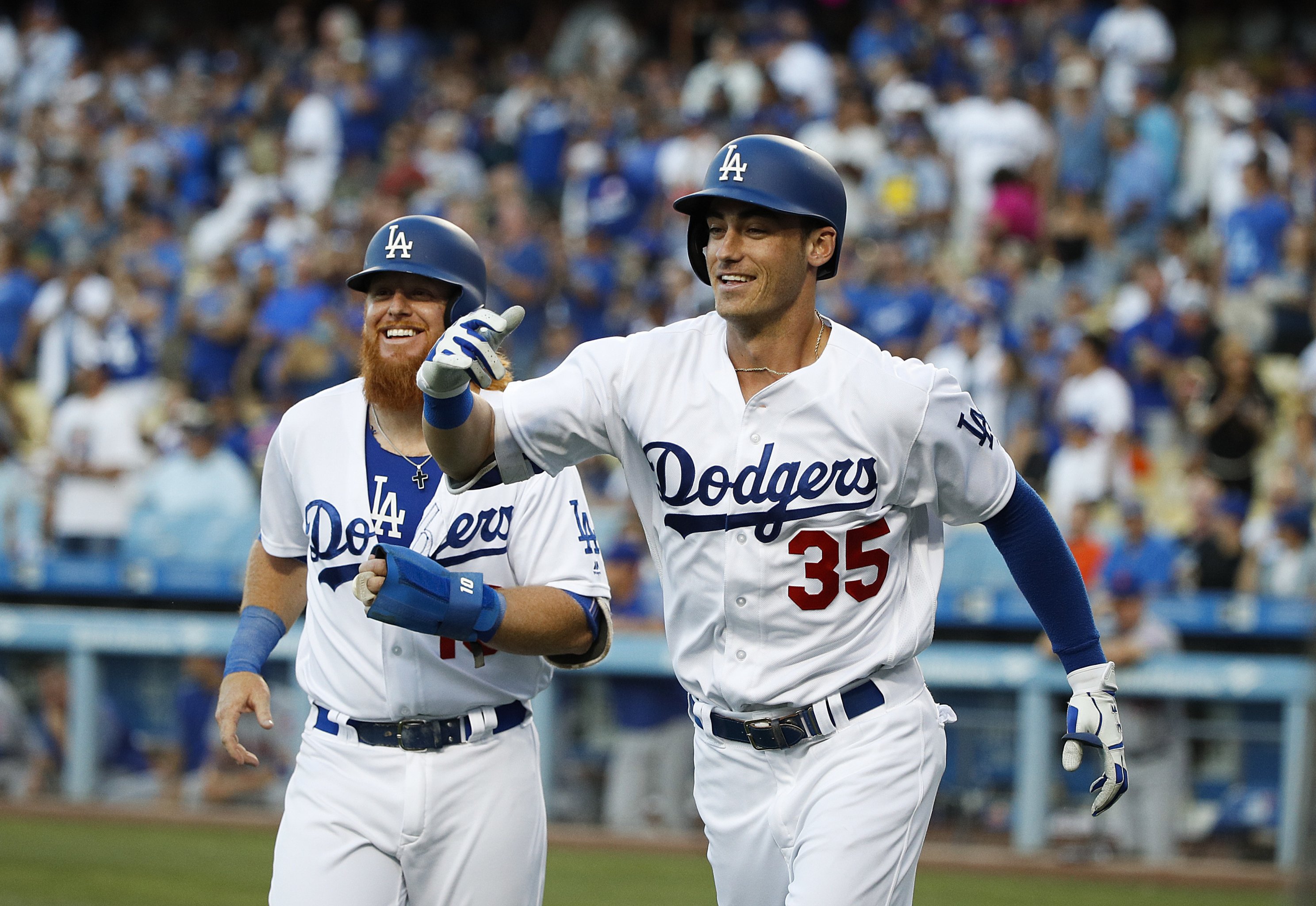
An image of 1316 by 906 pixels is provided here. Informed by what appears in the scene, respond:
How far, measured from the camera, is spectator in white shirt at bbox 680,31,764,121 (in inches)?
546

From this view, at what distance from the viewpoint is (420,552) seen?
401 centimetres

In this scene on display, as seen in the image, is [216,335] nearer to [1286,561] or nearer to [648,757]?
[648,757]

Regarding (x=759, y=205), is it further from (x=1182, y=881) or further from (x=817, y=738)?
(x=1182, y=881)

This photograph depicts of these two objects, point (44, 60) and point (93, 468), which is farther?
point (44, 60)

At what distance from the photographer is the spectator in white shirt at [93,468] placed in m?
11.0

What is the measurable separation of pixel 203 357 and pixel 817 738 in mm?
10041

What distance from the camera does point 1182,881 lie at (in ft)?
27.3

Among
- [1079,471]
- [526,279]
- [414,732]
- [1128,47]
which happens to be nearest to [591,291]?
[526,279]

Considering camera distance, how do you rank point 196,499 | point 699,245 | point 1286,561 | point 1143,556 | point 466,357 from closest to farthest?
point 466,357, point 699,245, point 1286,561, point 1143,556, point 196,499

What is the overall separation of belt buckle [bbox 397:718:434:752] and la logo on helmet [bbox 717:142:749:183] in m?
1.42

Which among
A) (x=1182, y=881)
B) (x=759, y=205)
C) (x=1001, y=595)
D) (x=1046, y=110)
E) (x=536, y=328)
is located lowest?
(x=1182, y=881)

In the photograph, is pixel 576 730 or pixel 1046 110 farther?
pixel 1046 110

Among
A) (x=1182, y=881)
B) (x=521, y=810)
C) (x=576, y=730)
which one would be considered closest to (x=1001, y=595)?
(x=1182, y=881)

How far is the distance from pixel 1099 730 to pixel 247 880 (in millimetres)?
5325
